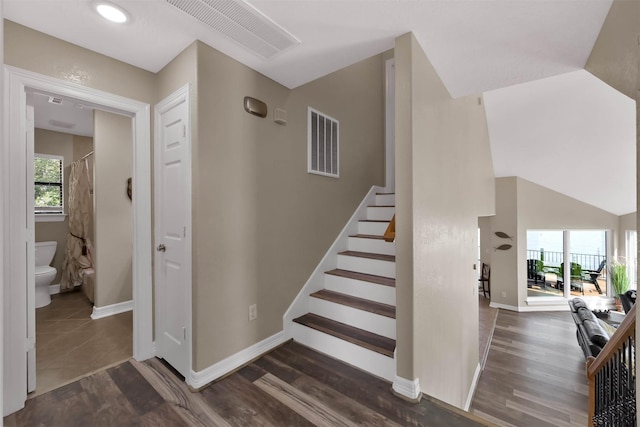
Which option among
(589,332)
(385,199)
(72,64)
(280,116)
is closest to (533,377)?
(589,332)

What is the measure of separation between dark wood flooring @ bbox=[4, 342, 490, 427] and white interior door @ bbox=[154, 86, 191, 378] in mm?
245

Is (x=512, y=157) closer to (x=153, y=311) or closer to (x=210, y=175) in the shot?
(x=210, y=175)

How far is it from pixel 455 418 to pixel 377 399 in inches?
18.1

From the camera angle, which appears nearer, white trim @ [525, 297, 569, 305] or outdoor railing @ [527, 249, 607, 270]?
white trim @ [525, 297, 569, 305]

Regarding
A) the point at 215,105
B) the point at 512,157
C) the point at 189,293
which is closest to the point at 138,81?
the point at 215,105

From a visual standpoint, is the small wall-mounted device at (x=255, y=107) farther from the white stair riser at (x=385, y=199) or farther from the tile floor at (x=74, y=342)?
the tile floor at (x=74, y=342)

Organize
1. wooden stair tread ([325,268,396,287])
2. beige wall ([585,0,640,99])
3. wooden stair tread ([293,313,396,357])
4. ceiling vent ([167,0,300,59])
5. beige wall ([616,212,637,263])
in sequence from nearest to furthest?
beige wall ([585,0,640,99]), ceiling vent ([167,0,300,59]), wooden stair tread ([293,313,396,357]), wooden stair tread ([325,268,396,287]), beige wall ([616,212,637,263])

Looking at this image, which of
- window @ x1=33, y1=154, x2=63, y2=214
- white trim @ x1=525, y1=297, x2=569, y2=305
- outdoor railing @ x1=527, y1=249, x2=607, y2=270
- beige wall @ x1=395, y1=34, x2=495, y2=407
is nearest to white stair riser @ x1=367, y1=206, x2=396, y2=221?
beige wall @ x1=395, y1=34, x2=495, y2=407

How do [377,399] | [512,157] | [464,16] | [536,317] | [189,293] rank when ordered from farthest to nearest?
[536,317]
[512,157]
[189,293]
[377,399]
[464,16]


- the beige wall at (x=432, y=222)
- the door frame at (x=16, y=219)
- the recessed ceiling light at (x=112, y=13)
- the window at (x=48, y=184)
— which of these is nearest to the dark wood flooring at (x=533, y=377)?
the beige wall at (x=432, y=222)

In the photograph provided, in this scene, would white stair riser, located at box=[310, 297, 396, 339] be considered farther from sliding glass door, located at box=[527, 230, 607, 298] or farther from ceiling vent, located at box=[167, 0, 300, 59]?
sliding glass door, located at box=[527, 230, 607, 298]

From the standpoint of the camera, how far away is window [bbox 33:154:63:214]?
4.28m

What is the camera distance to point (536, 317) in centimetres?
683

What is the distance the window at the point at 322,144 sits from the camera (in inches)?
117
